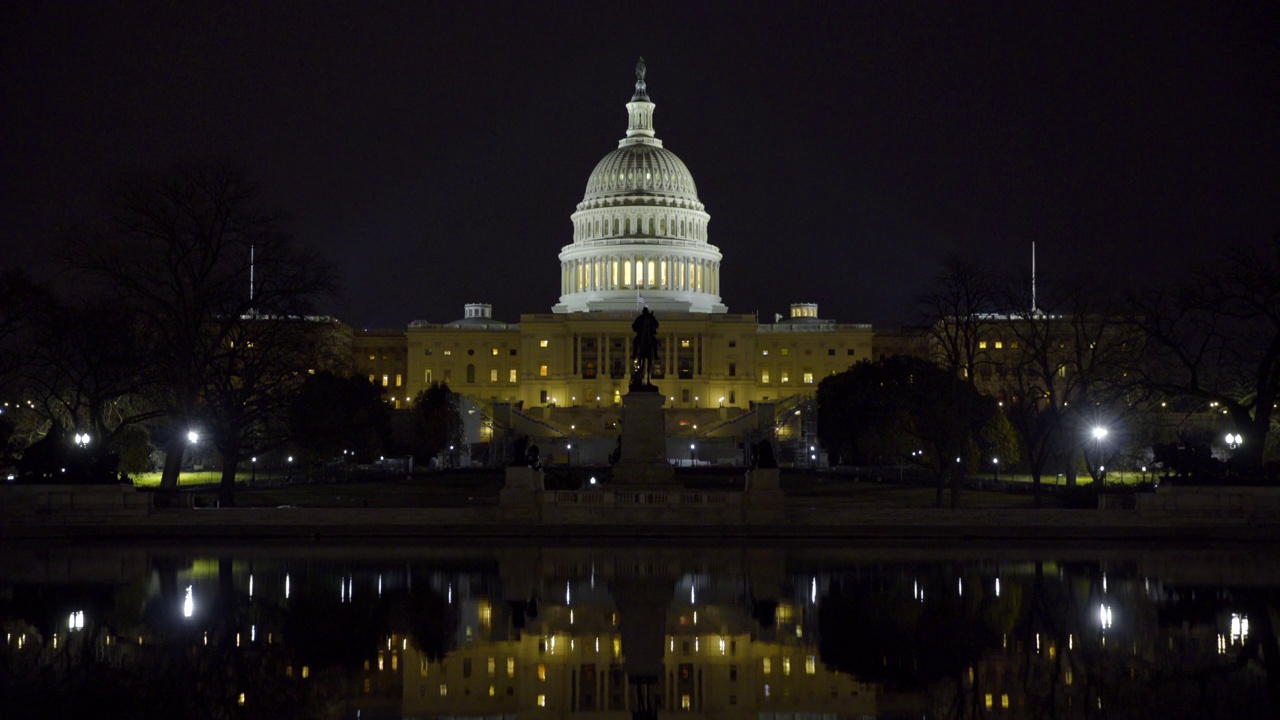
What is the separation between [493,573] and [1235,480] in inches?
817

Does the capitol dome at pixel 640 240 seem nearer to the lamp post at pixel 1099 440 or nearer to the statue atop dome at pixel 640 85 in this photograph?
the statue atop dome at pixel 640 85

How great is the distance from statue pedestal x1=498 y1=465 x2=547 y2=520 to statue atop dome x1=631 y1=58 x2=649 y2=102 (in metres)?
129

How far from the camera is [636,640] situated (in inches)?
805

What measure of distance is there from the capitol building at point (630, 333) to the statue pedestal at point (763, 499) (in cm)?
8942

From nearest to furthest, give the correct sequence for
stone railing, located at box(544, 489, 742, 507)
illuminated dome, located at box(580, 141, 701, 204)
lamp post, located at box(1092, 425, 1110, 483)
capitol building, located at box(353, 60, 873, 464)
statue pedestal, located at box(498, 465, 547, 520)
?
1. statue pedestal, located at box(498, 465, 547, 520)
2. stone railing, located at box(544, 489, 742, 507)
3. lamp post, located at box(1092, 425, 1110, 483)
4. capitol building, located at box(353, 60, 873, 464)
5. illuminated dome, located at box(580, 141, 701, 204)

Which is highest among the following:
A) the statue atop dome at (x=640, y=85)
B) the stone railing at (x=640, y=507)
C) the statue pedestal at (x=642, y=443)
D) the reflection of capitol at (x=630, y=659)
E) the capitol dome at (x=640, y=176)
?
the statue atop dome at (x=640, y=85)

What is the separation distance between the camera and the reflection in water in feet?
54.1

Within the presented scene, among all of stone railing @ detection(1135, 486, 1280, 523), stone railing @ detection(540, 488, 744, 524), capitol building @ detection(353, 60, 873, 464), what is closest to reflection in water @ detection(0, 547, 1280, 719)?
stone railing @ detection(540, 488, 744, 524)

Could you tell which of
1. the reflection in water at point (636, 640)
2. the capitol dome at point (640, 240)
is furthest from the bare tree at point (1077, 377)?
the capitol dome at point (640, 240)

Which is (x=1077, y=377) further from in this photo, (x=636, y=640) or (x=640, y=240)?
(x=640, y=240)

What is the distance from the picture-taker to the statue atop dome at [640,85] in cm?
16562

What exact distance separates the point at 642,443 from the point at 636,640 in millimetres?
23739

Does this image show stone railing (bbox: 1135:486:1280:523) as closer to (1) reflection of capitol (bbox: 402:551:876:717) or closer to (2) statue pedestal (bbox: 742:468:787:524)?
(2) statue pedestal (bbox: 742:468:787:524)

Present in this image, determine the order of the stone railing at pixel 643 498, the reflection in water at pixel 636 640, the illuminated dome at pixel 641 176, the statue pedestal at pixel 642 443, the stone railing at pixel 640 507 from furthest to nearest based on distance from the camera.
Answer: the illuminated dome at pixel 641 176, the statue pedestal at pixel 642 443, the stone railing at pixel 643 498, the stone railing at pixel 640 507, the reflection in water at pixel 636 640
